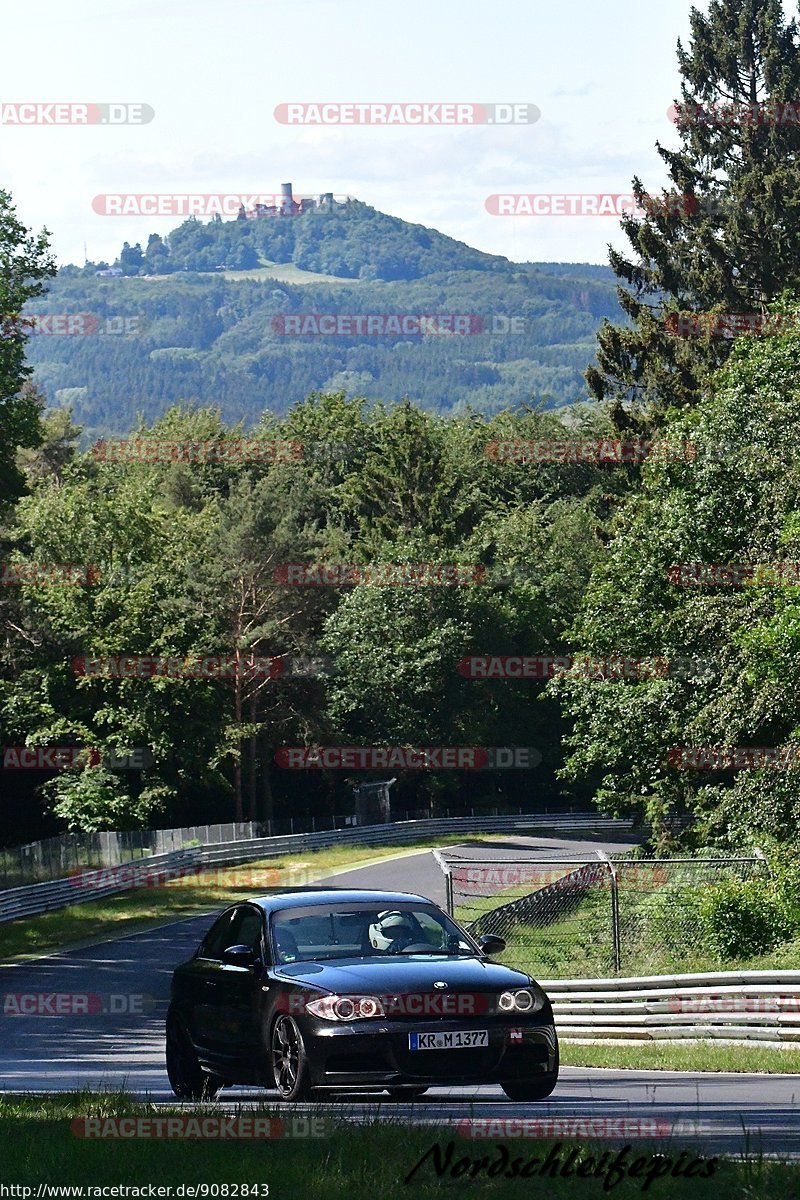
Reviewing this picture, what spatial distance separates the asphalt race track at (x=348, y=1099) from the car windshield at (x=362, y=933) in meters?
0.98

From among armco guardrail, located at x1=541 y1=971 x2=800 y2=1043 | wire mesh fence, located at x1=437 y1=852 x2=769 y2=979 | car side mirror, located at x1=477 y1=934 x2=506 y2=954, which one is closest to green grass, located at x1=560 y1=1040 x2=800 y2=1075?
armco guardrail, located at x1=541 y1=971 x2=800 y2=1043

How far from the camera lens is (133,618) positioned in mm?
64812

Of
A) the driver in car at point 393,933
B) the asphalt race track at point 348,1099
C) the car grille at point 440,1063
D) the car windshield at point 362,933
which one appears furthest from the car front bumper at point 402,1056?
the driver in car at point 393,933

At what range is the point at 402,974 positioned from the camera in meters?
10.5

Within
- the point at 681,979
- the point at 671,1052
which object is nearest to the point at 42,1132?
the point at 671,1052

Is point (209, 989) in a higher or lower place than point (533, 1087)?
higher

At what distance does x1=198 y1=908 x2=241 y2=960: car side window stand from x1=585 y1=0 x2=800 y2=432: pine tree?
36.9 m

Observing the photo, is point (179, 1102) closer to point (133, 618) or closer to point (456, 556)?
point (133, 618)

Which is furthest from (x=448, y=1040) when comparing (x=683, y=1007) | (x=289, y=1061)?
(x=683, y=1007)

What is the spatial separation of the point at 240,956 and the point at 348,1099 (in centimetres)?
124

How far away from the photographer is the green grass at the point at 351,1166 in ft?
21.6

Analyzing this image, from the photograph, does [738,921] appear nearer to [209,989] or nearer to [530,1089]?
[209,989]

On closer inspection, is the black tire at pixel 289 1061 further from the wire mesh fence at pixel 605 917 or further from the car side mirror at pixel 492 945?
the wire mesh fence at pixel 605 917

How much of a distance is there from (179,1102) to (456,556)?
6696 centimetres
